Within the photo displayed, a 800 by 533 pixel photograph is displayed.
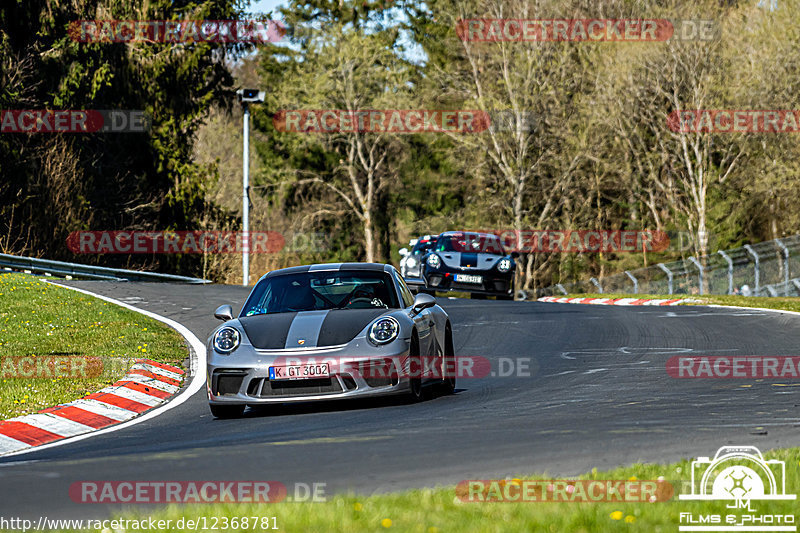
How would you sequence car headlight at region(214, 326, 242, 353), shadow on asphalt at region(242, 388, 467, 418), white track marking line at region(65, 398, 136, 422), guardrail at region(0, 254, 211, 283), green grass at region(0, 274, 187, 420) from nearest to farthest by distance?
1. car headlight at region(214, 326, 242, 353)
2. shadow on asphalt at region(242, 388, 467, 418)
3. white track marking line at region(65, 398, 136, 422)
4. green grass at region(0, 274, 187, 420)
5. guardrail at region(0, 254, 211, 283)

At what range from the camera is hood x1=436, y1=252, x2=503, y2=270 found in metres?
28.5

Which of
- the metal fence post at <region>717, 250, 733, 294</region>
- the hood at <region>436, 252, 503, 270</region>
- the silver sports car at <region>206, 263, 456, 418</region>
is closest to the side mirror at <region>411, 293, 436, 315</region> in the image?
the silver sports car at <region>206, 263, 456, 418</region>

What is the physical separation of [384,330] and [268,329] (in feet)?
3.43

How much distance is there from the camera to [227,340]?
10.2m

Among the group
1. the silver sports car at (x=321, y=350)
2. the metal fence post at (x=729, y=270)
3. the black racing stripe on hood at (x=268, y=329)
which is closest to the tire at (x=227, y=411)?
the silver sports car at (x=321, y=350)

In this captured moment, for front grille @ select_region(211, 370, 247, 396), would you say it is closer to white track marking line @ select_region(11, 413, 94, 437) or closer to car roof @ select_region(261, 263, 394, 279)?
white track marking line @ select_region(11, 413, 94, 437)

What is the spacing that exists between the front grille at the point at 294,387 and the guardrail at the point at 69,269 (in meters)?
19.8

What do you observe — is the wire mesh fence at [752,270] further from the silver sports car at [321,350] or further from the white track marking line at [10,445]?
the white track marking line at [10,445]

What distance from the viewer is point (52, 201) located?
38.8 m

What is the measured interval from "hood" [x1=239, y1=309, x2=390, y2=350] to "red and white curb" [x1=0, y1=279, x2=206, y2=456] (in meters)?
1.35

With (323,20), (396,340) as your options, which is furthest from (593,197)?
(396,340)

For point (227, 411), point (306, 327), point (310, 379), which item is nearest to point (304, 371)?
point (310, 379)

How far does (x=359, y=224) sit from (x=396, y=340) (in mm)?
55216

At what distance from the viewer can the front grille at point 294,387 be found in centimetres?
976
